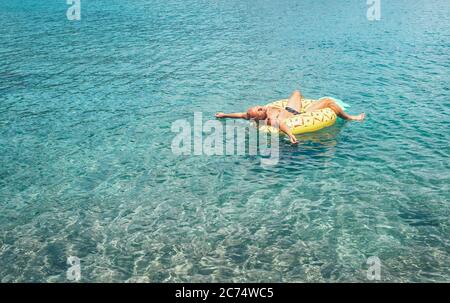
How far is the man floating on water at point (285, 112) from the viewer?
13.9 meters

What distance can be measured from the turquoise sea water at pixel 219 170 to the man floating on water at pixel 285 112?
68 cm

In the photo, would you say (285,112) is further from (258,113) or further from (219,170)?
(219,170)

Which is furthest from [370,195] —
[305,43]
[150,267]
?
[305,43]

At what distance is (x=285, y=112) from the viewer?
14.3 meters

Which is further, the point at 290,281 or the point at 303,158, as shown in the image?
the point at 303,158

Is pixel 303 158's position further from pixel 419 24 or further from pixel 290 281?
pixel 419 24

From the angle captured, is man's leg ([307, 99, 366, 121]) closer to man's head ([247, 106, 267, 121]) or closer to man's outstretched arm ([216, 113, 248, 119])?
man's head ([247, 106, 267, 121])

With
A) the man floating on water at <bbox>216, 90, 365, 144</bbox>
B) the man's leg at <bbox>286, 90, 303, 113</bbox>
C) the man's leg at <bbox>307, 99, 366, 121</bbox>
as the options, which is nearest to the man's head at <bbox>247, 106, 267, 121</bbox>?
the man floating on water at <bbox>216, 90, 365, 144</bbox>

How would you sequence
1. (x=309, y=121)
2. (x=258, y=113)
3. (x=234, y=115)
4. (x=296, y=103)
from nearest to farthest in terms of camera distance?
(x=309, y=121)
(x=258, y=113)
(x=296, y=103)
(x=234, y=115)

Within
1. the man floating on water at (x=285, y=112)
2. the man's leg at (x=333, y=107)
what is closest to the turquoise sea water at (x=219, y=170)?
the man's leg at (x=333, y=107)

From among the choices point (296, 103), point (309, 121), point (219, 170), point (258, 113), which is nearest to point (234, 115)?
point (258, 113)

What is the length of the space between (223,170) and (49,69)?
591 inches

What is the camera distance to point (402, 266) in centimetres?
845

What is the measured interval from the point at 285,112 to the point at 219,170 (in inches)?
139
